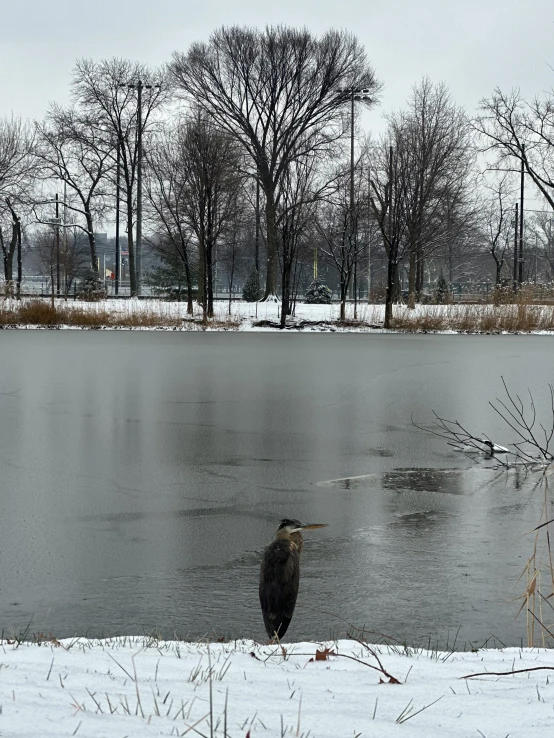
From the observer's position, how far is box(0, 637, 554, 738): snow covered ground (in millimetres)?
2389

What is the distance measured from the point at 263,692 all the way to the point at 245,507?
13.0 ft

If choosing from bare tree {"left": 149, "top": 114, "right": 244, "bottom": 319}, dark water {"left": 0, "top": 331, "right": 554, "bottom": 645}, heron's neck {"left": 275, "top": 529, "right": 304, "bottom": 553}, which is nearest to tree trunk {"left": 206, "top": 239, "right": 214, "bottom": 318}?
bare tree {"left": 149, "top": 114, "right": 244, "bottom": 319}

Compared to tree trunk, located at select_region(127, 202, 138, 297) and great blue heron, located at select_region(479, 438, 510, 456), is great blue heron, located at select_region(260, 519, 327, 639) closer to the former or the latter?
great blue heron, located at select_region(479, 438, 510, 456)

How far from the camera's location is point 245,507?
6.75m

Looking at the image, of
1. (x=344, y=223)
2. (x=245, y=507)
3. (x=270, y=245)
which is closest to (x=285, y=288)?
(x=344, y=223)

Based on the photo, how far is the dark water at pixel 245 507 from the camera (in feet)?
14.9

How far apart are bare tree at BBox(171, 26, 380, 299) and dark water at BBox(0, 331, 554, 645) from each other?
2912cm

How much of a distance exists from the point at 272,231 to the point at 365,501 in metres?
35.5

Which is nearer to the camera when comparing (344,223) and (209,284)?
(209,284)

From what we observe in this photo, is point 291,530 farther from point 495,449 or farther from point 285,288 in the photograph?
point 285,288

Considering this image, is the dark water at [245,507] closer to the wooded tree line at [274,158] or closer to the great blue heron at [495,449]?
the great blue heron at [495,449]

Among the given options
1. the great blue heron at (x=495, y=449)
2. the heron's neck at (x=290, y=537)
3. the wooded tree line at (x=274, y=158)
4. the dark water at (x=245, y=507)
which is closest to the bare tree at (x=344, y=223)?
the wooded tree line at (x=274, y=158)

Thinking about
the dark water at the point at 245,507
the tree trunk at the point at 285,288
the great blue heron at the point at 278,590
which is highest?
the tree trunk at the point at 285,288

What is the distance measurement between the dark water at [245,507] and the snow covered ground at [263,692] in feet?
2.81
